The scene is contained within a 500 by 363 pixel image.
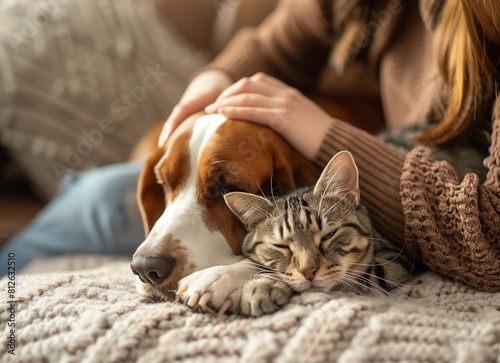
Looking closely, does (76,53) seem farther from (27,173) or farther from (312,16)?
(312,16)

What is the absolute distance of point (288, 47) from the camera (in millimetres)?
1876

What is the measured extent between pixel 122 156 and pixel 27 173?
370 millimetres

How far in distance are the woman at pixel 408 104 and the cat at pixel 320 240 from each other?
105 mm

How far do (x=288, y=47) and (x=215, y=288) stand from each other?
1.16 meters

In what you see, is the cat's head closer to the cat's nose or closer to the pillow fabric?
the cat's nose

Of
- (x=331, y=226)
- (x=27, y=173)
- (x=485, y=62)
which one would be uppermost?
(x=485, y=62)

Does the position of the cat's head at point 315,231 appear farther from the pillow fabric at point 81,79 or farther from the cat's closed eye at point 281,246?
the pillow fabric at point 81,79

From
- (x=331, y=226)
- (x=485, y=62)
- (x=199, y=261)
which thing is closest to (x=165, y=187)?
(x=199, y=261)

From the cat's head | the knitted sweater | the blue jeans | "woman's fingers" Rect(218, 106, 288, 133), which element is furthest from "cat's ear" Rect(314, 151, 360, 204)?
the blue jeans

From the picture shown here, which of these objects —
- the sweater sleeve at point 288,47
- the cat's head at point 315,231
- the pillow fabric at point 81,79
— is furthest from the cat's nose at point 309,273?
the pillow fabric at point 81,79

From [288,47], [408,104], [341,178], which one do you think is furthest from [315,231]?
[288,47]

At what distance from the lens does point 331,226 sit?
1.04 m

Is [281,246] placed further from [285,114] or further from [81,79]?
[81,79]

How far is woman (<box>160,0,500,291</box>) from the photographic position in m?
1.06
